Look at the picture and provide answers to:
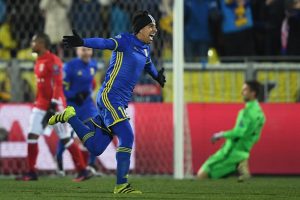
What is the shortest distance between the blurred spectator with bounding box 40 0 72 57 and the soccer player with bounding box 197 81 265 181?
392 centimetres

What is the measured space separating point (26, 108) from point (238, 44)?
14.7 feet

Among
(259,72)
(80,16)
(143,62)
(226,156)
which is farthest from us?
(80,16)

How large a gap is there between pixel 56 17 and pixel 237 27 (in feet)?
11.2

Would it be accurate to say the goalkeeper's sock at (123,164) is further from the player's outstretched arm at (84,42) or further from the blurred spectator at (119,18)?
the blurred spectator at (119,18)

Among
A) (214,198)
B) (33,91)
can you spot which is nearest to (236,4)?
(33,91)

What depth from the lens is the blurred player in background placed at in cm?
1588

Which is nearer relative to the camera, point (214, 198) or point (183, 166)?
point (214, 198)

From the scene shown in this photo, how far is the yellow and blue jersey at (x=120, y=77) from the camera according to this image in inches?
431

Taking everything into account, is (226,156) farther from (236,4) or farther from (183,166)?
(236,4)

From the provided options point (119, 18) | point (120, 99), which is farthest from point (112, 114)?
point (119, 18)

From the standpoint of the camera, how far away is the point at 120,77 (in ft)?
36.3

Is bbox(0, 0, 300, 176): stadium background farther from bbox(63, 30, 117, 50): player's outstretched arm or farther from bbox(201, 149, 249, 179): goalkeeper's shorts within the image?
bbox(63, 30, 117, 50): player's outstretched arm

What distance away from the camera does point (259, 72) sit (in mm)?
16828

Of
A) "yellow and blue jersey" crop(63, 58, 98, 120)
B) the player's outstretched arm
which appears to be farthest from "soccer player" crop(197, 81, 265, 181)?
the player's outstretched arm
